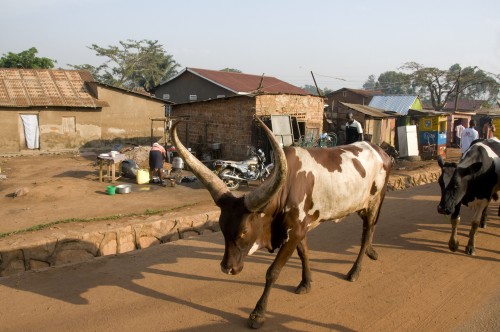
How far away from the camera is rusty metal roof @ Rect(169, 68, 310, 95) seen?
27.1 m

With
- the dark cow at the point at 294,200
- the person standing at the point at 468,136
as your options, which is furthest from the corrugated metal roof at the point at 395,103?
the dark cow at the point at 294,200

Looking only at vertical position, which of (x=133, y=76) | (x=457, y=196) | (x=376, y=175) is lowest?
(x=457, y=196)

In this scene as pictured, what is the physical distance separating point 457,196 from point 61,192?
32.2 ft

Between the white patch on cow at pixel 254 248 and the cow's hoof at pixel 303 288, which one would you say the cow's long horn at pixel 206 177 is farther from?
the cow's hoof at pixel 303 288

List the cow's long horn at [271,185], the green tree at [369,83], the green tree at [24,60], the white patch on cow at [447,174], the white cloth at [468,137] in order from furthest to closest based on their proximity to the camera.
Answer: the green tree at [369,83], the green tree at [24,60], the white cloth at [468,137], the white patch on cow at [447,174], the cow's long horn at [271,185]

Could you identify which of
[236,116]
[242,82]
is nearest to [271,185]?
[236,116]

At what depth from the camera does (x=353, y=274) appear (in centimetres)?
526

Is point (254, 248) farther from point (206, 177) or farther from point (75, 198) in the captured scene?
point (75, 198)

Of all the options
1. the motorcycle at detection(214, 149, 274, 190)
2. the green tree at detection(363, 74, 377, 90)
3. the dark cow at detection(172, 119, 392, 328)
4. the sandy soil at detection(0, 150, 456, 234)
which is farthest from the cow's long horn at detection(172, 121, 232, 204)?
the green tree at detection(363, 74, 377, 90)

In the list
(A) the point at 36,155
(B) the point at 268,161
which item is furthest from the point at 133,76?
(B) the point at 268,161

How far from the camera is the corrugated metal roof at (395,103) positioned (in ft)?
87.1

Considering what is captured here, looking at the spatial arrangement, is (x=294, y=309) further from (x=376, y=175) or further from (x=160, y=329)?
(x=376, y=175)

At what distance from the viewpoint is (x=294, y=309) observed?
443cm

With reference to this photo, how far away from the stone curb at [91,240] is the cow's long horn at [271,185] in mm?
3512
